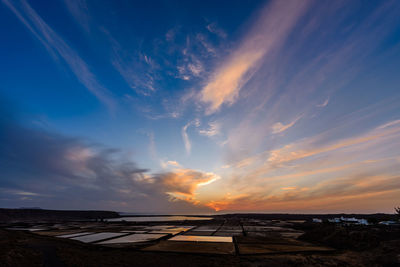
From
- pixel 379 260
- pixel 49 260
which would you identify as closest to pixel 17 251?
pixel 49 260

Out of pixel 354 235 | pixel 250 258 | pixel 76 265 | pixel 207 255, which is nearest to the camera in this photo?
pixel 76 265

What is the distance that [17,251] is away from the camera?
83.5ft

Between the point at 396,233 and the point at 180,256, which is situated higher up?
the point at 396,233

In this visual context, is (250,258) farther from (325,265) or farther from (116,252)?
(116,252)

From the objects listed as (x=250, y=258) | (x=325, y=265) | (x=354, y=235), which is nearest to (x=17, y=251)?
(x=250, y=258)

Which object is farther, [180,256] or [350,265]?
[180,256]

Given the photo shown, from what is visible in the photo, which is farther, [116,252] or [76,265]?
[116,252]

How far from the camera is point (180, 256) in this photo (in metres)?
26.0

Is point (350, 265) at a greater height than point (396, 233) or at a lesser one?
lesser

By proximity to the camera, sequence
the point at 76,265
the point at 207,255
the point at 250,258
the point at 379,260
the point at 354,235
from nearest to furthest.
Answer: the point at 76,265 → the point at 379,260 → the point at 250,258 → the point at 207,255 → the point at 354,235

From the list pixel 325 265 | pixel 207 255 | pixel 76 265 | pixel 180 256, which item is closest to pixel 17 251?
pixel 76 265

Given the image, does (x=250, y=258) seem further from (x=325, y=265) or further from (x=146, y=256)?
(x=146, y=256)

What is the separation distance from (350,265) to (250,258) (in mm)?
11035

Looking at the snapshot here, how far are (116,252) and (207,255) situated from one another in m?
13.5
